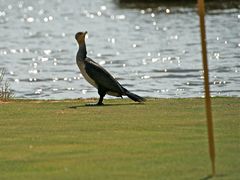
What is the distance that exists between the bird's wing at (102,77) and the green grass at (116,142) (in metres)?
1.38

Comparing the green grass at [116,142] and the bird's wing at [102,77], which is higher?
the bird's wing at [102,77]

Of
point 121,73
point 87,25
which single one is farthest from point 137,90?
point 87,25

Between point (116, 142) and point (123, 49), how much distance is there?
28.6 meters

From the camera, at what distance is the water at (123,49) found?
28.2m

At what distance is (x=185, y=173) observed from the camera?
9945 mm

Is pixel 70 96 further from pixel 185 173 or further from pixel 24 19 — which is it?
pixel 24 19

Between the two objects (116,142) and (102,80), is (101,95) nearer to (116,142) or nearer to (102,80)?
(102,80)

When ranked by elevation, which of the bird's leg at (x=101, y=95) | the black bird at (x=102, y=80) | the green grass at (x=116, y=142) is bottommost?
the green grass at (x=116, y=142)

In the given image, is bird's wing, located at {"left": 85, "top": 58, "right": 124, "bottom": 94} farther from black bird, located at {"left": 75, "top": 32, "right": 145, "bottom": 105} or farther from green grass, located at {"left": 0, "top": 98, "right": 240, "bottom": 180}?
green grass, located at {"left": 0, "top": 98, "right": 240, "bottom": 180}

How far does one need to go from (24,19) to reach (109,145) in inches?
1853

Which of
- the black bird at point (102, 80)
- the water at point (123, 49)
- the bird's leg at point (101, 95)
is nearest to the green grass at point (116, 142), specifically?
the bird's leg at point (101, 95)

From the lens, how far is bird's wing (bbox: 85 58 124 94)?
55.0 feet

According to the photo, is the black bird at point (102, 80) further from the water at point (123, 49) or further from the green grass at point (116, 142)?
the water at point (123, 49)

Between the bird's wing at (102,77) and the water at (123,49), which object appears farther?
the water at (123,49)
